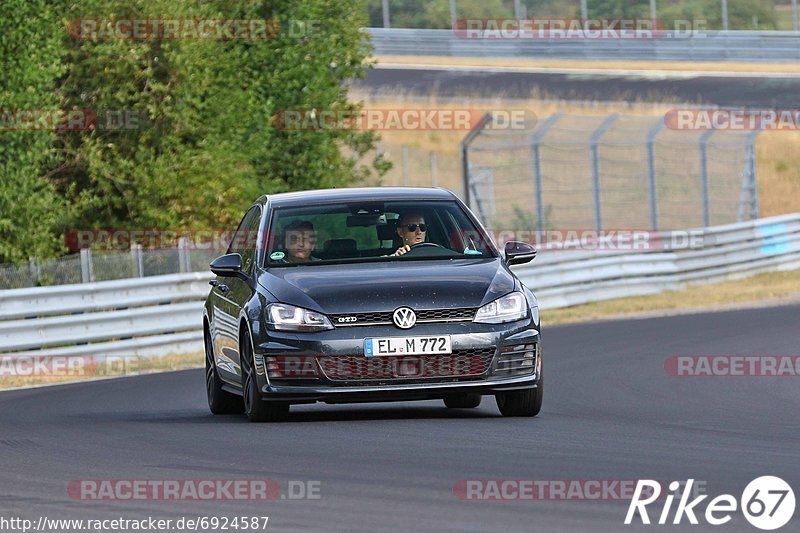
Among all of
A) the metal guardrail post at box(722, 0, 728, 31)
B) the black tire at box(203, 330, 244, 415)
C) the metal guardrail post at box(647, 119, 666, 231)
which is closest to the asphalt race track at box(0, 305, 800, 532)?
the black tire at box(203, 330, 244, 415)

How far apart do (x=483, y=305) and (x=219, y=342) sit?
2674 mm

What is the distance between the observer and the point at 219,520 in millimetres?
7000

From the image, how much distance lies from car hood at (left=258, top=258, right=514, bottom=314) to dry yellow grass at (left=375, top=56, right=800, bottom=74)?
40833mm

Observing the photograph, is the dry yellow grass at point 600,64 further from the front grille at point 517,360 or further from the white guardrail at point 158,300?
the front grille at point 517,360

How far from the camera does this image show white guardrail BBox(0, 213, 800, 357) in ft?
63.7

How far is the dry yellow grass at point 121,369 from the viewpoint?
18391 millimetres

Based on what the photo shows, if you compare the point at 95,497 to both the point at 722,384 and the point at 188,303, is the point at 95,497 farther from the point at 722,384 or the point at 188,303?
the point at 188,303

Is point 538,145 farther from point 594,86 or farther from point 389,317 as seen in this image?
point 594,86

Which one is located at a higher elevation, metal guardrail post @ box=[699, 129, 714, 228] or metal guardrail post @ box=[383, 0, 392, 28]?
metal guardrail post @ box=[383, 0, 392, 28]

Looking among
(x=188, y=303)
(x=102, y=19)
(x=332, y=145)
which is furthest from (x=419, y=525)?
(x=332, y=145)

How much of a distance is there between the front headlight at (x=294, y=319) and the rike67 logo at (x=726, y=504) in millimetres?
3249

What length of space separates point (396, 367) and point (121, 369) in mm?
9860

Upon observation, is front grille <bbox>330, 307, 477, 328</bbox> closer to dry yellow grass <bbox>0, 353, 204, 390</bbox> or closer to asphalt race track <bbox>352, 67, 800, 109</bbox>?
dry yellow grass <bbox>0, 353, 204, 390</bbox>

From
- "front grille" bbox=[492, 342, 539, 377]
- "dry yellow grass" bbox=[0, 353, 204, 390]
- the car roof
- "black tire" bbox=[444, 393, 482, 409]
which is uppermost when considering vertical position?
the car roof
